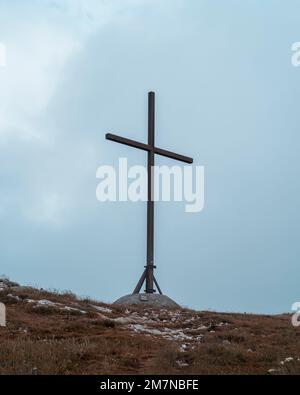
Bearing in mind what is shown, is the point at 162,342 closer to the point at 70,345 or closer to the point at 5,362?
the point at 70,345

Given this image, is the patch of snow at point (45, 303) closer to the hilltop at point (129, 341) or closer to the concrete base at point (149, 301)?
the hilltop at point (129, 341)

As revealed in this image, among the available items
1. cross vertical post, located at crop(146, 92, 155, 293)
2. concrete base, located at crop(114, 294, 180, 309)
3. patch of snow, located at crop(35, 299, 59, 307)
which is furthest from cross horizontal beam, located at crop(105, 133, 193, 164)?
patch of snow, located at crop(35, 299, 59, 307)

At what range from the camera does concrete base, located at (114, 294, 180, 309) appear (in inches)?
873

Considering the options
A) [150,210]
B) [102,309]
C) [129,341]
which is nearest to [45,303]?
[102,309]

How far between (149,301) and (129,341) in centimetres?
920

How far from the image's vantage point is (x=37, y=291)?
20.8 meters

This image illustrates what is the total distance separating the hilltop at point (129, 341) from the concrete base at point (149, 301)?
1447 millimetres

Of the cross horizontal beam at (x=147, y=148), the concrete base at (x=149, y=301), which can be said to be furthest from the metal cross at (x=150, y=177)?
the concrete base at (x=149, y=301)

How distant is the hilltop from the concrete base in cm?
145

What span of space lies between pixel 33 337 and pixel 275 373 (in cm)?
580

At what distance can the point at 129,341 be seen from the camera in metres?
13.2

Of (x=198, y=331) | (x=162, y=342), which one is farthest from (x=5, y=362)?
(x=198, y=331)

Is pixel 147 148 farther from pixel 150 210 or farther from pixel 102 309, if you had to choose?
pixel 102 309
